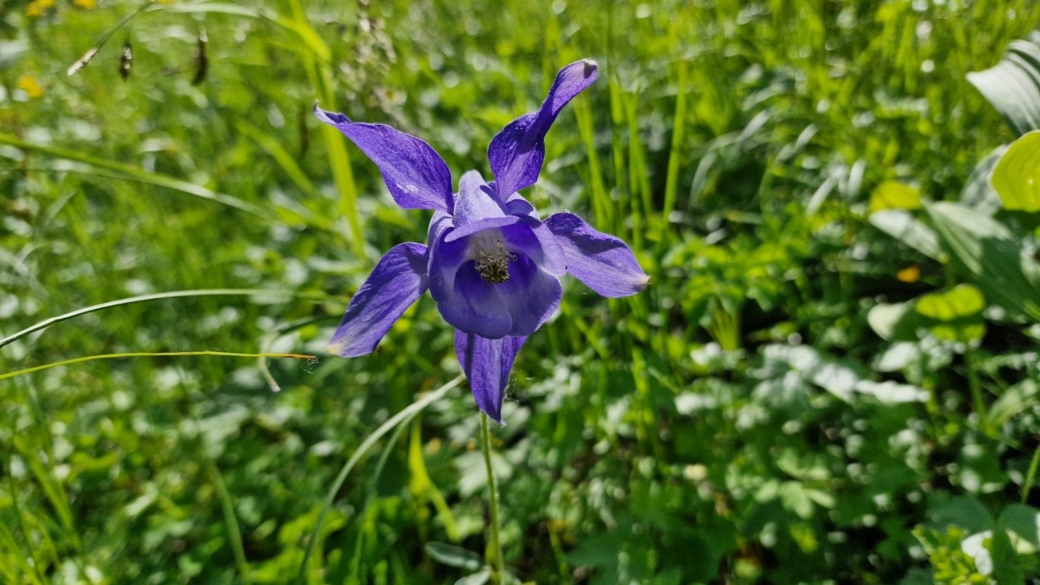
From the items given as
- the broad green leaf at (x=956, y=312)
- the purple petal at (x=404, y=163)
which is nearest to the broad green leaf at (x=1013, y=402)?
the broad green leaf at (x=956, y=312)

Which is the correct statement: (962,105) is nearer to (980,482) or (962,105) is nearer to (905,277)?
(905,277)

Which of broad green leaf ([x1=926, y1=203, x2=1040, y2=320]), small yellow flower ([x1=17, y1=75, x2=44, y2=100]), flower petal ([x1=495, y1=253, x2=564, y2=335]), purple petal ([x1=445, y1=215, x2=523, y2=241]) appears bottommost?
broad green leaf ([x1=926, y1=203, x2=1040, y2=320])

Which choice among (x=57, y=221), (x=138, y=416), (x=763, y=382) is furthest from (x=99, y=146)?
(x=763, y=382)

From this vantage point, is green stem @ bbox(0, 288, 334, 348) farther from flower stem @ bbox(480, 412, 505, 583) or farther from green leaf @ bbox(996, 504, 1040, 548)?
green leaf @ bbox(996, 504, 1040, 548)

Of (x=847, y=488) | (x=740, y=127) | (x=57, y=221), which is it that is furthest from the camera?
(x=57, y=221)

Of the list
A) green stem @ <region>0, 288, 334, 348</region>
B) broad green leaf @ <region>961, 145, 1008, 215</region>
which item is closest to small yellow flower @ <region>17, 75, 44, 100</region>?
green stem @ <region>0, 288, 334, 348</region>

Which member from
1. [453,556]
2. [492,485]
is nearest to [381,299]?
[492,485]

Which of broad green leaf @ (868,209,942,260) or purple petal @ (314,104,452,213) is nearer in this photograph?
purple petal @ (314,104,452,213)

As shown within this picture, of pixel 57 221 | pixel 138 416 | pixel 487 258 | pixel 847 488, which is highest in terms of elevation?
pixel 487 258

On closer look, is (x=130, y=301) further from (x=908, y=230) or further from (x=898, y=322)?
(x=908, y=230)
